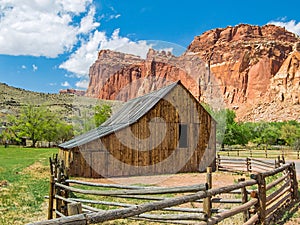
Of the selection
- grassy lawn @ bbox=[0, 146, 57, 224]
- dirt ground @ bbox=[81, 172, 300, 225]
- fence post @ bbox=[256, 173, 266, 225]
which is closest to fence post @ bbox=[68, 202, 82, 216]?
fence post @ bbox=[256, 173, 266, 225]

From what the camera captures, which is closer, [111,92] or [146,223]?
[146,223]

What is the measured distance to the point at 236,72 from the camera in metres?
131

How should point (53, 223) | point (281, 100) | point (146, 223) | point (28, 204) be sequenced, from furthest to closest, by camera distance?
1. point (281, 100)
2. point (28, 204)
3. point (146, 223)
4. point (53, 223)

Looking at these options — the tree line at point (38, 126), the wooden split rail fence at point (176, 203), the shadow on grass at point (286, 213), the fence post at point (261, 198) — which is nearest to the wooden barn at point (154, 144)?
the wooden split rail fence at point (176, 203)

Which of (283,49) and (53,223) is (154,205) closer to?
(53,223)

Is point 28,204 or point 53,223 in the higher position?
point 53,223

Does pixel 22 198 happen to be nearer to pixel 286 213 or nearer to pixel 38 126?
pixel 286 213

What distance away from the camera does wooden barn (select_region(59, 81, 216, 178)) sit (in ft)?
58.3

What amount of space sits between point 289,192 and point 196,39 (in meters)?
176

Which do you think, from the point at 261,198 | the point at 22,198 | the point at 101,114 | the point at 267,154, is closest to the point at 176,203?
the point at 261,198

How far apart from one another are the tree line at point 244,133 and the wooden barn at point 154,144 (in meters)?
21.8

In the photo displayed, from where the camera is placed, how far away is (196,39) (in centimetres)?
18000

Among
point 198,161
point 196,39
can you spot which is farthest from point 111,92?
point 198,161

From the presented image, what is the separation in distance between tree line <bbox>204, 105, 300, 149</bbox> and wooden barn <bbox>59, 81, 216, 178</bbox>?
71.4ft
